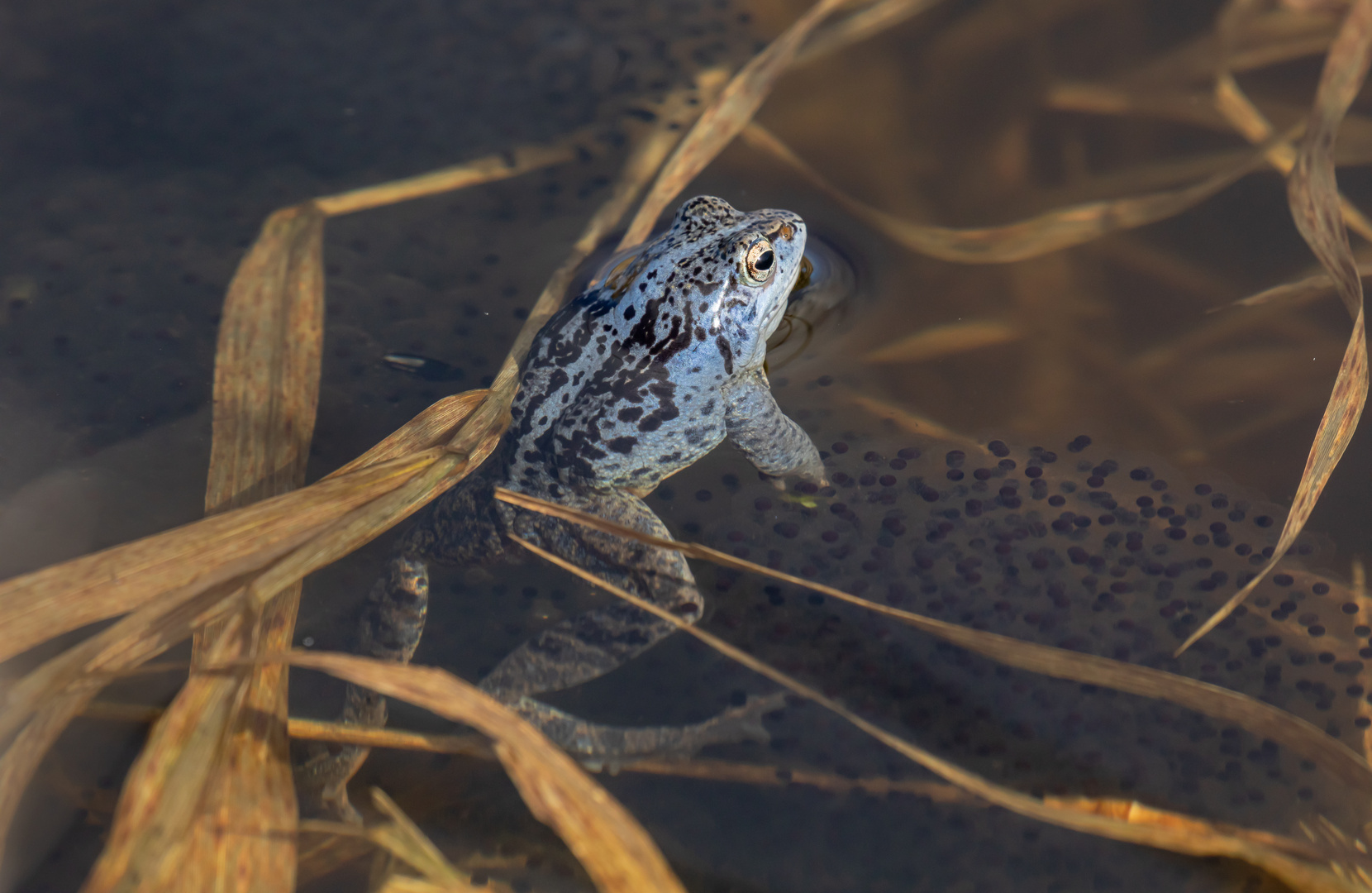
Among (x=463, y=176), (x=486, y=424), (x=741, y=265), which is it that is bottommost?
(x=486, y=424)

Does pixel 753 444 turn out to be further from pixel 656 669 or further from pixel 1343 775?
pixel 1343 775

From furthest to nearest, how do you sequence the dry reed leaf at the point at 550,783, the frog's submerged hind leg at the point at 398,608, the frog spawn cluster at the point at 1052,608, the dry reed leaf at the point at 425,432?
1. the dry reed leaf at the point at 425,432
2. the frog's submerged hind leg at the point at 398,608
3. the frog spawn cluster at the point at 1052,608
4. the dry reed leaf at the point at 550,783

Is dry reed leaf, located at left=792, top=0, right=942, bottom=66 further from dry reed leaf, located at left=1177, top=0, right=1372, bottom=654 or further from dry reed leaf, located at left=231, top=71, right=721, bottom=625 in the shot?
dry reed leaf, located at left=1177, top=0, right=1372, bottom=654

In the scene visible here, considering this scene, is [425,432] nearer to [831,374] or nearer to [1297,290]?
[831,374]

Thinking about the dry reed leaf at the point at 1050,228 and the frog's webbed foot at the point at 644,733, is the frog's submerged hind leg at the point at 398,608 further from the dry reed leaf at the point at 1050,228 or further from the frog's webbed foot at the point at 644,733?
the dry reed leaf at the point at 1050,228

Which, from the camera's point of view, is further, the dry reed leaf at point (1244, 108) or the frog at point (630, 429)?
the dry reed leaf at point (1244, 108)

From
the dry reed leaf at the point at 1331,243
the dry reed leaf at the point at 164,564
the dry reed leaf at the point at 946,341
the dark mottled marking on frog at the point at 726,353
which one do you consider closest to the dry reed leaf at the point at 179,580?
the dry reed leaf at the point at 164,564

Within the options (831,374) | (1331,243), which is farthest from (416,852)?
(1331,243)
